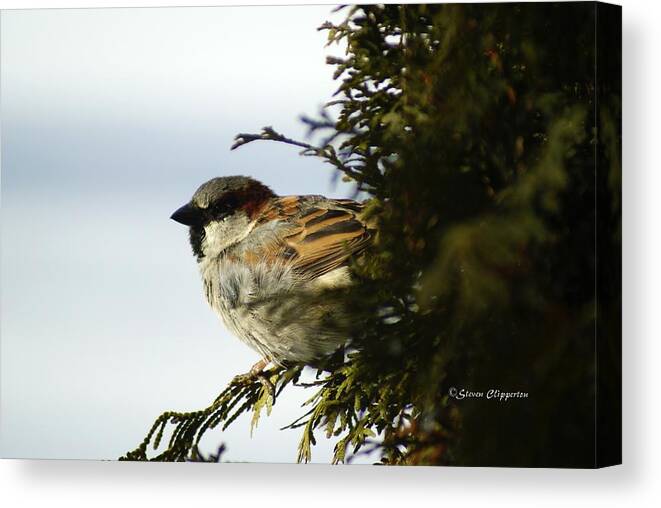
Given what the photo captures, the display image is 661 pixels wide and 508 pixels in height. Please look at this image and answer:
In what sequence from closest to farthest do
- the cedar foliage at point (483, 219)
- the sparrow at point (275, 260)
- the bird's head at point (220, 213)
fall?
the cedar foliage at point (483, 219)
the sparrow at point (275, 260)
the bird's head at point (220, 213)

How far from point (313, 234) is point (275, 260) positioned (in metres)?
0.17

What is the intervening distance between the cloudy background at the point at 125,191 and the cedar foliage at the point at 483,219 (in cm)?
28

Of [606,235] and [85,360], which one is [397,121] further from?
[85,360]

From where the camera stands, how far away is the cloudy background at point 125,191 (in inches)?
161

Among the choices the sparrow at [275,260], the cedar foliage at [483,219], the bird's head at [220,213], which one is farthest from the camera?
the bird's head at [220,213]

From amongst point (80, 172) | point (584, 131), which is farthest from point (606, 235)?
point (80, 172)

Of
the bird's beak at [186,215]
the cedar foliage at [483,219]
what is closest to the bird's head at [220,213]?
the bird's beak at [186,215]

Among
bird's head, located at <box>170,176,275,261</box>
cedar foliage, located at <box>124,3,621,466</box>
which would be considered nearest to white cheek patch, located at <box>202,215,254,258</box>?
bird's head, located at <box>170,176,275,261</box>

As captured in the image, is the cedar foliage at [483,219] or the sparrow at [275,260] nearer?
the cedar foliage at [483,219]

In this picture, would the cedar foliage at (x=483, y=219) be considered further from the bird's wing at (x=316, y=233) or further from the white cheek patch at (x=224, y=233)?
the white cheek patch at (x=224, y=233)

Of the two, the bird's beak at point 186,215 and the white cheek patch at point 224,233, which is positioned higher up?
the bird's beak at point 186,215

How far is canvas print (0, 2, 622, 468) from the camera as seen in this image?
12.7 feet

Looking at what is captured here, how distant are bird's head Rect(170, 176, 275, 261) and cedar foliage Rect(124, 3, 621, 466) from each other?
0.94 ft

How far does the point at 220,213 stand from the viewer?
4141mm
